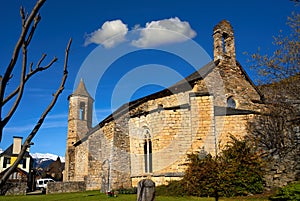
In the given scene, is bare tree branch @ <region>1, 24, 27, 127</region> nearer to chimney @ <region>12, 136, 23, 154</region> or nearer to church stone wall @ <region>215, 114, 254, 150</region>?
church stone wall @ <region>215, 114, 254, 150</region>

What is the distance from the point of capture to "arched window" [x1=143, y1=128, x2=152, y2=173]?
20625mm

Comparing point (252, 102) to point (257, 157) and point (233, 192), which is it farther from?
point (233, 192)

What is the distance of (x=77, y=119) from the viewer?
44.7m

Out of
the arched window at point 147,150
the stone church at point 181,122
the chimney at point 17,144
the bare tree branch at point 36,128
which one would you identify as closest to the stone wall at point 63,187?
the stone church at point 181,122

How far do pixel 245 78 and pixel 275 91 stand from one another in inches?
283

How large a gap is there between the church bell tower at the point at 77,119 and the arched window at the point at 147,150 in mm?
20046

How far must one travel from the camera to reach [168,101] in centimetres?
2198

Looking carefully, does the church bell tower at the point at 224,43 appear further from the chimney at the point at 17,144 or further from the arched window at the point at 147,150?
the chimney at the point at 17,144

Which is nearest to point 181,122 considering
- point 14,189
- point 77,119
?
point 14,189

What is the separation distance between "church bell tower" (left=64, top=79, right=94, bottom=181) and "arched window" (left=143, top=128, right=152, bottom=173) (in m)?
20.0

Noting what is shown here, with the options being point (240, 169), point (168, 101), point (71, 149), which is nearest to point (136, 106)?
point (168, 101)

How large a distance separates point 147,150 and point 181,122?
3.60 metres

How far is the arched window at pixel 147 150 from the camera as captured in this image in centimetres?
2062

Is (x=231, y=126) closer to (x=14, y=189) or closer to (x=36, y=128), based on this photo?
(x=36, y=128)
